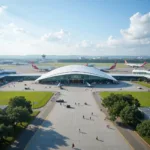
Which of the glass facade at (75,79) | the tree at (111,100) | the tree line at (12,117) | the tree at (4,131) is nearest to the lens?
the tree at (4,131)

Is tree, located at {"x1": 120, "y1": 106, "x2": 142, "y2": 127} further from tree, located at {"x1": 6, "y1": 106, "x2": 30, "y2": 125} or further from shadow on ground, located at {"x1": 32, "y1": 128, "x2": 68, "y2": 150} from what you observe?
tree, located at {"x1": 6, "y1": 106, "x2": 30, "y2": 125}

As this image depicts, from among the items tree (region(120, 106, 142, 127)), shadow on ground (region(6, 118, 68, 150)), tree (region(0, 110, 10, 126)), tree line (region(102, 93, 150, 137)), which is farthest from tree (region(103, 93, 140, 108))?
tree (region(0, 110, 10, 126))

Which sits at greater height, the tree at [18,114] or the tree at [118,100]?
the tree at [118,100]

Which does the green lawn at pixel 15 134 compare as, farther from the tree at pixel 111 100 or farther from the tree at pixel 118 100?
the tree at pixel 118 100

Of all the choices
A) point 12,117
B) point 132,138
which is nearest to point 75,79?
point 12,117

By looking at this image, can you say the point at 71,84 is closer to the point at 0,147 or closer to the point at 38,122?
the point at 38,122

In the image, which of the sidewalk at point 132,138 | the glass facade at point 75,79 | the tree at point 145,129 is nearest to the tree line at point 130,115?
the tree at point 145,129

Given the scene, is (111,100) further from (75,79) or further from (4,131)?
(75,79)
